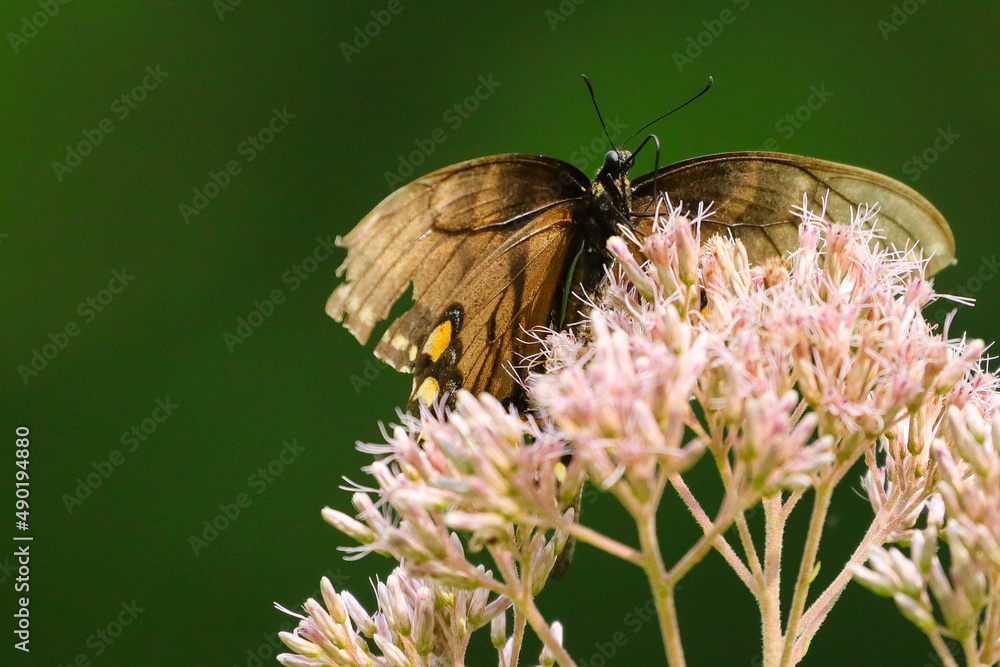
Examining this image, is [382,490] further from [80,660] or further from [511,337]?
[80,660]

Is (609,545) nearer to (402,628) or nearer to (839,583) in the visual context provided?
(839,583)

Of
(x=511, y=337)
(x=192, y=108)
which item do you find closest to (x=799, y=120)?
(x=511, y=337)

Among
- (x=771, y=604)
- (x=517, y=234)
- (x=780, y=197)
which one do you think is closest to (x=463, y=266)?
(x=517, y=234)

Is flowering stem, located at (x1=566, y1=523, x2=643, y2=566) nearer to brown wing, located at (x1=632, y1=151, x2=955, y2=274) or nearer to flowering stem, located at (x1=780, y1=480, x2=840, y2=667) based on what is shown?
flowering stem, located at (x1=780, y1=480, x2=840, y2=667)

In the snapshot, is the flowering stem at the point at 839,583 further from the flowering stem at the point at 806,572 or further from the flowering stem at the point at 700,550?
the flowering stem at the point at 700,550

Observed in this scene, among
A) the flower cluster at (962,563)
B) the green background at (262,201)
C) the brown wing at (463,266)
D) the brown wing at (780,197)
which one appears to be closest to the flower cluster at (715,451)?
the flower cluster at (962,563)

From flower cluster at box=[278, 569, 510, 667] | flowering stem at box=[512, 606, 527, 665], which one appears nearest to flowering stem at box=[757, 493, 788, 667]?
flowering stem at box=[512, 606, 527, 665]

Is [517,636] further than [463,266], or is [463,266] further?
[463,266]
